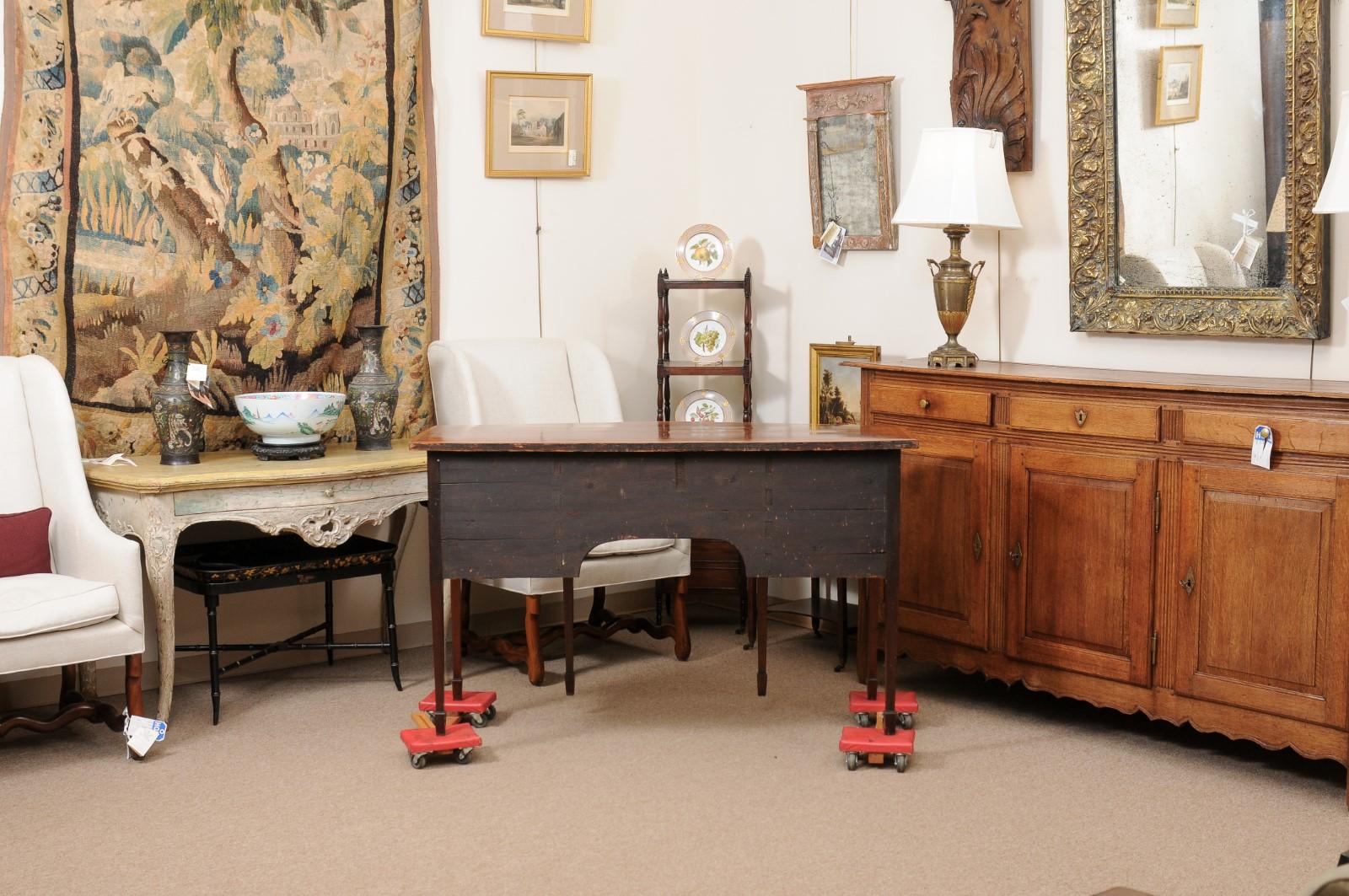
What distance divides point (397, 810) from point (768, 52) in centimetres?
353

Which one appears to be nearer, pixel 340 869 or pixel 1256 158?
pixel 340 869

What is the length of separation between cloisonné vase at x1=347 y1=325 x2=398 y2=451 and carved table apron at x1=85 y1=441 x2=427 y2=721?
0.13 m

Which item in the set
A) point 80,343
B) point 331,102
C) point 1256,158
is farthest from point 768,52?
point 80,343

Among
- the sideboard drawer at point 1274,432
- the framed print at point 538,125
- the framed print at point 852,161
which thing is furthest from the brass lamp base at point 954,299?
the framed print at point 538,125

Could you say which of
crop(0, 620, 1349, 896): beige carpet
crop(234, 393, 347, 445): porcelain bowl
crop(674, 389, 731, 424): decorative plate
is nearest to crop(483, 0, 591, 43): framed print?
crop(674, 389, 731, 424): decorative plate

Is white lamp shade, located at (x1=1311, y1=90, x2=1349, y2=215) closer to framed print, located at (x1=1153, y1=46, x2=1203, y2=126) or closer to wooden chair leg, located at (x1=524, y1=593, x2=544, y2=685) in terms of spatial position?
framed print, located at (x1=1153, y1=46, x2=1203, y2=126)

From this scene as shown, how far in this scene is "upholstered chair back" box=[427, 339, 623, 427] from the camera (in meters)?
5.25

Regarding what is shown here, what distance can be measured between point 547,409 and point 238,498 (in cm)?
136

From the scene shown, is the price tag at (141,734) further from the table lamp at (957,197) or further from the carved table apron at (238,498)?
the table lamp at (957,197)

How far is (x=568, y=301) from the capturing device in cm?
586

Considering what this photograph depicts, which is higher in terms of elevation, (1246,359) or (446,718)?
(1246,359)

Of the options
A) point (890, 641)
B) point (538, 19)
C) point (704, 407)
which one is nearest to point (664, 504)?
point (890, 641)

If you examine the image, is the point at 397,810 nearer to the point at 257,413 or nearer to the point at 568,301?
the point at 257,413

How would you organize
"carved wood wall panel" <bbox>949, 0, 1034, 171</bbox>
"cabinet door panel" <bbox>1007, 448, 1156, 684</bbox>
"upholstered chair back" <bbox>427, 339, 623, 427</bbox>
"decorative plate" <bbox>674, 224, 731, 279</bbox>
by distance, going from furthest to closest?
"decorative plate" <bbox>674, 224, 731, 279</bbox>, "upholstered chair back" <bbox>427, 339, 623, 427</bbox>, "carved wood wall panel" <bbox>949, 0, 1034, 171</bbox>, "cabinet door panel" <bbox>1007, 448, 1156, 684</bbox>
